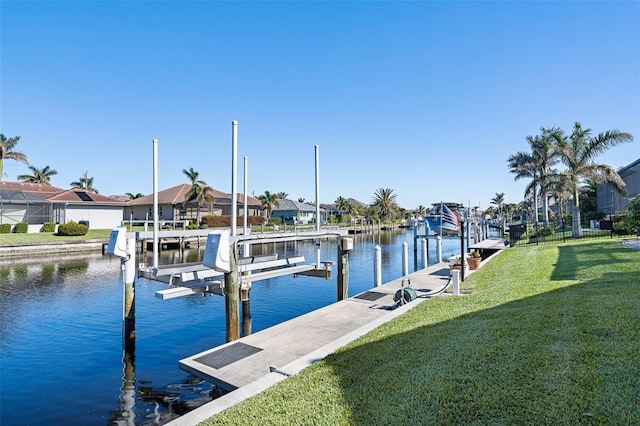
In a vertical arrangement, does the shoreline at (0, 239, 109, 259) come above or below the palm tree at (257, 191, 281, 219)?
→ below

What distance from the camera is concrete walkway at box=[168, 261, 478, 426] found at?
513 cm

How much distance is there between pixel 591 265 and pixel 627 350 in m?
9.22

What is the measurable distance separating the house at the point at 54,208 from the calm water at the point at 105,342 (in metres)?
22.3

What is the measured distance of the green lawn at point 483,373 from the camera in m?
3.84

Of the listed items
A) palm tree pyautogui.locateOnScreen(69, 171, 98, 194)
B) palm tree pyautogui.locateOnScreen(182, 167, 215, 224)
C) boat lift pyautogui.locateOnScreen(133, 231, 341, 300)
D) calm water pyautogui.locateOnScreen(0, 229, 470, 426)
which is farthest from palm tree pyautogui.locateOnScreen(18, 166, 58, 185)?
boat lift pyautogui.locateOnScreen(133, 231, 341, 300)

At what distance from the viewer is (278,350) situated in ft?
24.1

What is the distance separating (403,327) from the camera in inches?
292

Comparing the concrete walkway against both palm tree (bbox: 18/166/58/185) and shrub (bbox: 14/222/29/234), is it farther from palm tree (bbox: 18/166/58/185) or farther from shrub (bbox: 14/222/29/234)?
palm tree (bbox: 18/166/58/185)

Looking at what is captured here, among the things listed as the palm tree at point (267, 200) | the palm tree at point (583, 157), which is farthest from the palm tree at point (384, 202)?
the palm tree at point (583, 157)

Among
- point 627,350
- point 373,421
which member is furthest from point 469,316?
point 373,421

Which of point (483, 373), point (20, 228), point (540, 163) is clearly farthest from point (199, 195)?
point (483, 373)

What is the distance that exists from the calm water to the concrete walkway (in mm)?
989

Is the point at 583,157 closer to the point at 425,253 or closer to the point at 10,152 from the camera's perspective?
the point at 425,253

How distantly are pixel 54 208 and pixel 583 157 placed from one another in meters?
50.8
